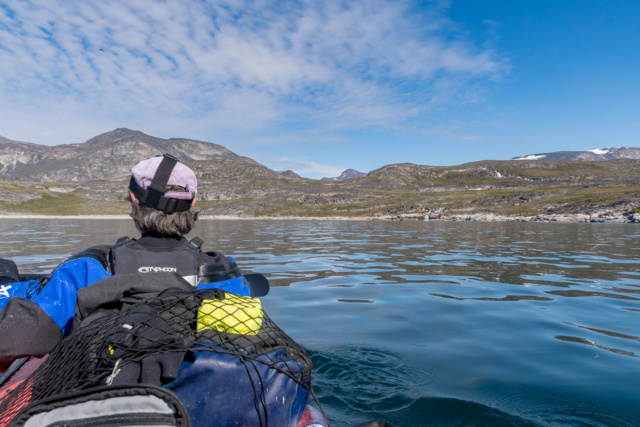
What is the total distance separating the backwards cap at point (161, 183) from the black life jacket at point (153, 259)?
39 centimetres

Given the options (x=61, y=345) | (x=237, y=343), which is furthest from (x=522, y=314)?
(x=61, y=345)

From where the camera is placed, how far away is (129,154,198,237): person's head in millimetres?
3473

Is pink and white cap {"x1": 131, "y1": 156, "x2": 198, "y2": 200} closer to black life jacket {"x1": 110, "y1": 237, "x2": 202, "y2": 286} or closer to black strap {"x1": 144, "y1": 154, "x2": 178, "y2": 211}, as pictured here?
black strap {"x1": 144, "y1": 154, "x2": 178, "y2": 211}

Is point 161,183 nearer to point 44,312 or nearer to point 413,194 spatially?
point 44,312

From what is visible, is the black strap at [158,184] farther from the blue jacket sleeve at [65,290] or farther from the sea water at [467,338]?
the sea water at [467,338]

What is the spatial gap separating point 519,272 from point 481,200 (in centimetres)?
7480

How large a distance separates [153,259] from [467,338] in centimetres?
594

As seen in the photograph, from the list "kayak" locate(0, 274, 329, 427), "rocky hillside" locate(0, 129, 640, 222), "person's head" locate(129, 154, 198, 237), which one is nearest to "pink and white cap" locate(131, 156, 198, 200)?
"person's head" locate(129, 154, 198, 237)

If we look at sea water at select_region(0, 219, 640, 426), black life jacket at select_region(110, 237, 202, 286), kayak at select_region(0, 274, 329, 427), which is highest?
black life jacket at select_region(110, 237, 202, 286)

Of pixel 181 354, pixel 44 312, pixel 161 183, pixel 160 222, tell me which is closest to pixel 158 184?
pixel 161 183

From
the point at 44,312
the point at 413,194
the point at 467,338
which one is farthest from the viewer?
Result: the point at 413,194

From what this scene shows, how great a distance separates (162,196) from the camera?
11.5 ft

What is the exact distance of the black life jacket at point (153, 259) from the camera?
10.6 feet

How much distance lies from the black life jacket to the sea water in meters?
2.42
